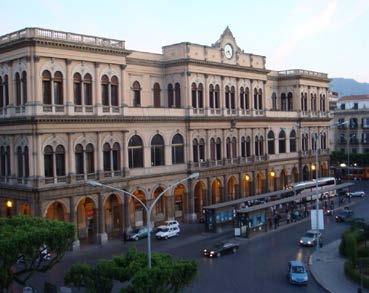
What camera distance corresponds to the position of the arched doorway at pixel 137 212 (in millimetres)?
65125

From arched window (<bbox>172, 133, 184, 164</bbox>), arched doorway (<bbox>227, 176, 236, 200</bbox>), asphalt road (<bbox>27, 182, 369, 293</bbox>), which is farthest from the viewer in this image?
arched doorway (<bbox>227, 176, 236, 200</bbox>)

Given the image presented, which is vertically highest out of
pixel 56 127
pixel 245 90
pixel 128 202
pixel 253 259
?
pixel 245 90

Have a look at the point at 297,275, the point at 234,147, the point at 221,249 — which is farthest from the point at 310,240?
the point at 234,147

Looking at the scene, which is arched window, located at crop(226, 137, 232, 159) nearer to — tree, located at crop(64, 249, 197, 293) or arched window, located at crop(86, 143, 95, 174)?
arched window, located at crop(86, 143, 95, 174)

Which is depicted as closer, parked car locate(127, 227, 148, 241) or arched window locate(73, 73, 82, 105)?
arched window locate(73, 73, 82, 105)

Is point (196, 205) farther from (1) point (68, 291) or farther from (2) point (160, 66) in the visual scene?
(1) point (68, 291)

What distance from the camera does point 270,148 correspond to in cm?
9000

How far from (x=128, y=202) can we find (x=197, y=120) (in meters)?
15.6

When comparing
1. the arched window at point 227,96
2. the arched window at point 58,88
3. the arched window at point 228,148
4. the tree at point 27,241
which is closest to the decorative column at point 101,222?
the arched window at point 58,88

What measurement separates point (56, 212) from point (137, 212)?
10696mm

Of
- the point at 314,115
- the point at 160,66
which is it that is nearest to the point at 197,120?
the point at 160,66

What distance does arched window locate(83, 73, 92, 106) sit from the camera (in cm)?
5913

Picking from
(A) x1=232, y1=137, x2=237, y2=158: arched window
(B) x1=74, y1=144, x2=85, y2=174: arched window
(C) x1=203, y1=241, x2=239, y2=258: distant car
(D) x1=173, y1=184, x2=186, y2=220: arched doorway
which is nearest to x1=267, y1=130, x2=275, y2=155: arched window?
(A) x1=232, y1=137, x2=237, y2=158: arched window

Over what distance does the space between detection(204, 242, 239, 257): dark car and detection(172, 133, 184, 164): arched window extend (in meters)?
18.9
